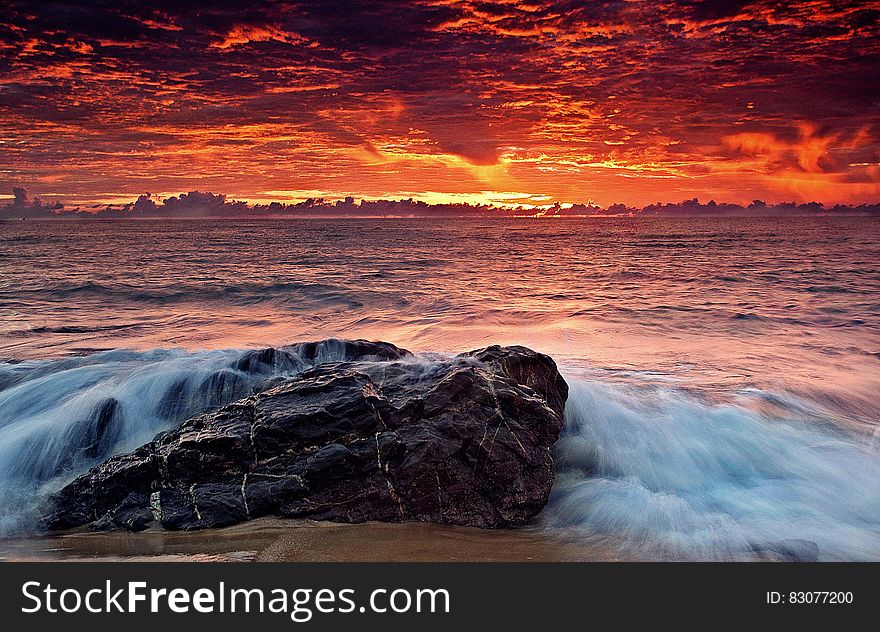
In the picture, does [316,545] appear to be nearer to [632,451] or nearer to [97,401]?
[632,451]

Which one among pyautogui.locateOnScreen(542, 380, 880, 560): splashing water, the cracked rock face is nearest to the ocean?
pyautogui.locateOnScreen(542, 380, 880, 560): splashing water

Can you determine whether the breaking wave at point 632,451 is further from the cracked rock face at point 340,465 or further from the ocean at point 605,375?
the cracked rock face at point 340,465

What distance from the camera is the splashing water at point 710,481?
169 inches

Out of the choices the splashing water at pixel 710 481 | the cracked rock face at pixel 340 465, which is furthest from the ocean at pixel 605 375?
the cracked rock face at pixel 340 465

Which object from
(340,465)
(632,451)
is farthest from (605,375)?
(340,465)

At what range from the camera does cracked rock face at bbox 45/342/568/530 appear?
14.2 feet

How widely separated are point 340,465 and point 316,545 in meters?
0.62

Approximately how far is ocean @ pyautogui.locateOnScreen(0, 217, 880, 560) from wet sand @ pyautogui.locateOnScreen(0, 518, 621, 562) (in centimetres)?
27

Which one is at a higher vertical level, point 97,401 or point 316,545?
point 97,401

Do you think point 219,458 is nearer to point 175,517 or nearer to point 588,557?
point 175,517

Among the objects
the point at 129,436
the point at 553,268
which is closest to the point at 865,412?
the point at 129,436

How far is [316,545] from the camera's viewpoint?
4.00m

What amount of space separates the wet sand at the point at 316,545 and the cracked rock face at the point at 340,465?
113 mm

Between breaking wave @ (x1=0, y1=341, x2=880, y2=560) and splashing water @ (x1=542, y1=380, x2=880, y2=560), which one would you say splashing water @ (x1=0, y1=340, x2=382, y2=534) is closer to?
breaking wave @ (x1=0, y1=341, x2=880, y2=560)
